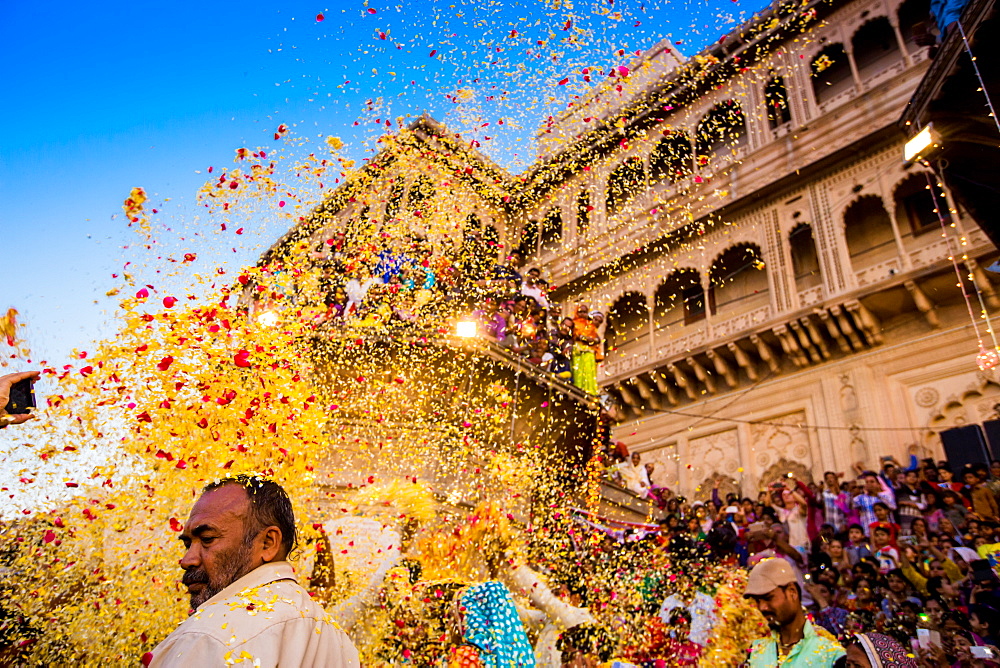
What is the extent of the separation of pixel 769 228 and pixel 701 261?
6.57 feet

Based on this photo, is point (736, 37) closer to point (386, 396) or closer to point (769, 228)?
point (769, 228)

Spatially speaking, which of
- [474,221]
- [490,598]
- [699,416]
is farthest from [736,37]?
[490,598]

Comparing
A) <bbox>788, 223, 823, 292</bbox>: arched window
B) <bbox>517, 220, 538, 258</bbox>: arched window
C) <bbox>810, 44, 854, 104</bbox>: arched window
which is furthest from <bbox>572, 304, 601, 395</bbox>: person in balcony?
<bbox>517, 220, 538, 258</bbox>: arched window

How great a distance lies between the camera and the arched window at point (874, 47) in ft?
50.4

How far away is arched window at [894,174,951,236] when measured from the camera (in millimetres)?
13523

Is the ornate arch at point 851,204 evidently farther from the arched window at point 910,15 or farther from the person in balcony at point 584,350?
the person in balcony at point 584,350

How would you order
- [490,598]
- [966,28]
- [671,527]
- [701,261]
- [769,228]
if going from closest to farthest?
[490,598]
[966,28]
[671,527]
[769,228]
[701,261]

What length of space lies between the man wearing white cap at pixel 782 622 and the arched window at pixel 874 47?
16.1m

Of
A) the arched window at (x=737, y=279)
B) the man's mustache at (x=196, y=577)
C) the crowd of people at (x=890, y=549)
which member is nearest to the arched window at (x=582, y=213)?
the arched window at (x=737, y=279)

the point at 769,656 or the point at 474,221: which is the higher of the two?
the point at 474,221

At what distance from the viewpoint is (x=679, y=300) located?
18250 millimetres

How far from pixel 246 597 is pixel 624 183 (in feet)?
65.4

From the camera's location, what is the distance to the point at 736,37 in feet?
58.9

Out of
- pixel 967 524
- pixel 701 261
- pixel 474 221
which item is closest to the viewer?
pixel 967 524
